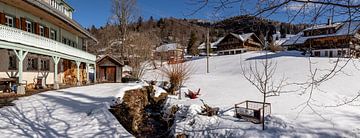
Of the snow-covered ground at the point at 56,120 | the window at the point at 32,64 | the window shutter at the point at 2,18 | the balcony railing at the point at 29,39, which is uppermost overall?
the window shutter at the point at 2,18

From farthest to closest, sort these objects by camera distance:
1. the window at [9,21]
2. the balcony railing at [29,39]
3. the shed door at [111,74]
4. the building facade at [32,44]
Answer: the shed door at [111,74]
the window at [9,21]
the building facade at [32,44]
the balcony railing at [29,39]

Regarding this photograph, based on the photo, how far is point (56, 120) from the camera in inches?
403

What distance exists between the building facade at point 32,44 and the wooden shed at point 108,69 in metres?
5.80

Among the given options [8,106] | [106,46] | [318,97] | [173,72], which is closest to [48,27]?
[173,72]

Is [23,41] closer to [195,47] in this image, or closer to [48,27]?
[48,27]

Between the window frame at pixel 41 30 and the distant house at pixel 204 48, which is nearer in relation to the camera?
the window frame at pixel 41 30

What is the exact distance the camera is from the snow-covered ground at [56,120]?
8.88 meters

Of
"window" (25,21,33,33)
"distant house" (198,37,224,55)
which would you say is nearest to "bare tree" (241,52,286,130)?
"window" (25,21,33,33)

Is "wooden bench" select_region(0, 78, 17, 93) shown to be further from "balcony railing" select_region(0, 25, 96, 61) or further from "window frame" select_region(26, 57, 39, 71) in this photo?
"window frame" select_region(26, 57, 39, 71)

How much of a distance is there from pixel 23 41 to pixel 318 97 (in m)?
20.1

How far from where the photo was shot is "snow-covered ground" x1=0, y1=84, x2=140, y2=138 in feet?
29.1

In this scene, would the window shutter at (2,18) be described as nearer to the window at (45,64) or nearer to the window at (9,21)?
the window at (9,21)

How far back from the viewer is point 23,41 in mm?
14711

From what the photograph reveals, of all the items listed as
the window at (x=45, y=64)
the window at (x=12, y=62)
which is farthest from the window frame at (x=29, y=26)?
the window at (x=45, y=64)
